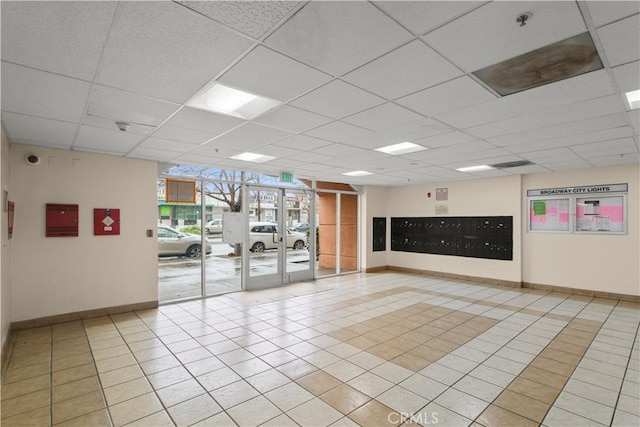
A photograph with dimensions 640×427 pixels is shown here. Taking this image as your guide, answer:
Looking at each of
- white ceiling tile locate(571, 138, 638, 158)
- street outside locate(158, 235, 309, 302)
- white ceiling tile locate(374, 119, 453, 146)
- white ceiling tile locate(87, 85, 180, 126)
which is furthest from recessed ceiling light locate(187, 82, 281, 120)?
white ceiling tile locate(571, 138, 638, 158)

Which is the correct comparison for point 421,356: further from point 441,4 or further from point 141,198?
point 141,198

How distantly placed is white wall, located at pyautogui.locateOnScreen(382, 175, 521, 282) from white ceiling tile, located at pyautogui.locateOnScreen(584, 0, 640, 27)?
20.2 feet

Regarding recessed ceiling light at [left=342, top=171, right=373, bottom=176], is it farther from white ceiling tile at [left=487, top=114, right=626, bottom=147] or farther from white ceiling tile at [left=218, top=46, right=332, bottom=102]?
white ceiling tile at [left=218, top=46, right=332, bottom=102]

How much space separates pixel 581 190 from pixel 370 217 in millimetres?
4811

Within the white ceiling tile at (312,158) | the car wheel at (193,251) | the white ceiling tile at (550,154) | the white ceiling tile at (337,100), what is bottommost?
the car wheel at (193,251)

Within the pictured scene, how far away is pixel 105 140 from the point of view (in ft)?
13.8

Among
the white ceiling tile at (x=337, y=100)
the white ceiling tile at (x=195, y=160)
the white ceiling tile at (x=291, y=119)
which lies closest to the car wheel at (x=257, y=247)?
the white ceiling tile at (x=195, y=160)

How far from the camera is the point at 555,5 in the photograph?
1.67 meters

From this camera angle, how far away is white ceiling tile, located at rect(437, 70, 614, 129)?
2.59 meters

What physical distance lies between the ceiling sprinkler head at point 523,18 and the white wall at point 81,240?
5.51 m

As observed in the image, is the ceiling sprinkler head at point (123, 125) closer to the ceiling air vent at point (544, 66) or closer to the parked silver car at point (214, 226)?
the parked silver car at point (214, 226)

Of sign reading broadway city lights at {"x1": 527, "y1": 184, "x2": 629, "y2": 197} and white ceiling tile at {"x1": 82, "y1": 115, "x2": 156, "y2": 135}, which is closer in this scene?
white ceiling tile at {"x1": 82, "y1": 115, "x2": 156, "y2": 135}

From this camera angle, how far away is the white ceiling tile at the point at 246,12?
164 cm

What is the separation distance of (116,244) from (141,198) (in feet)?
2.77
